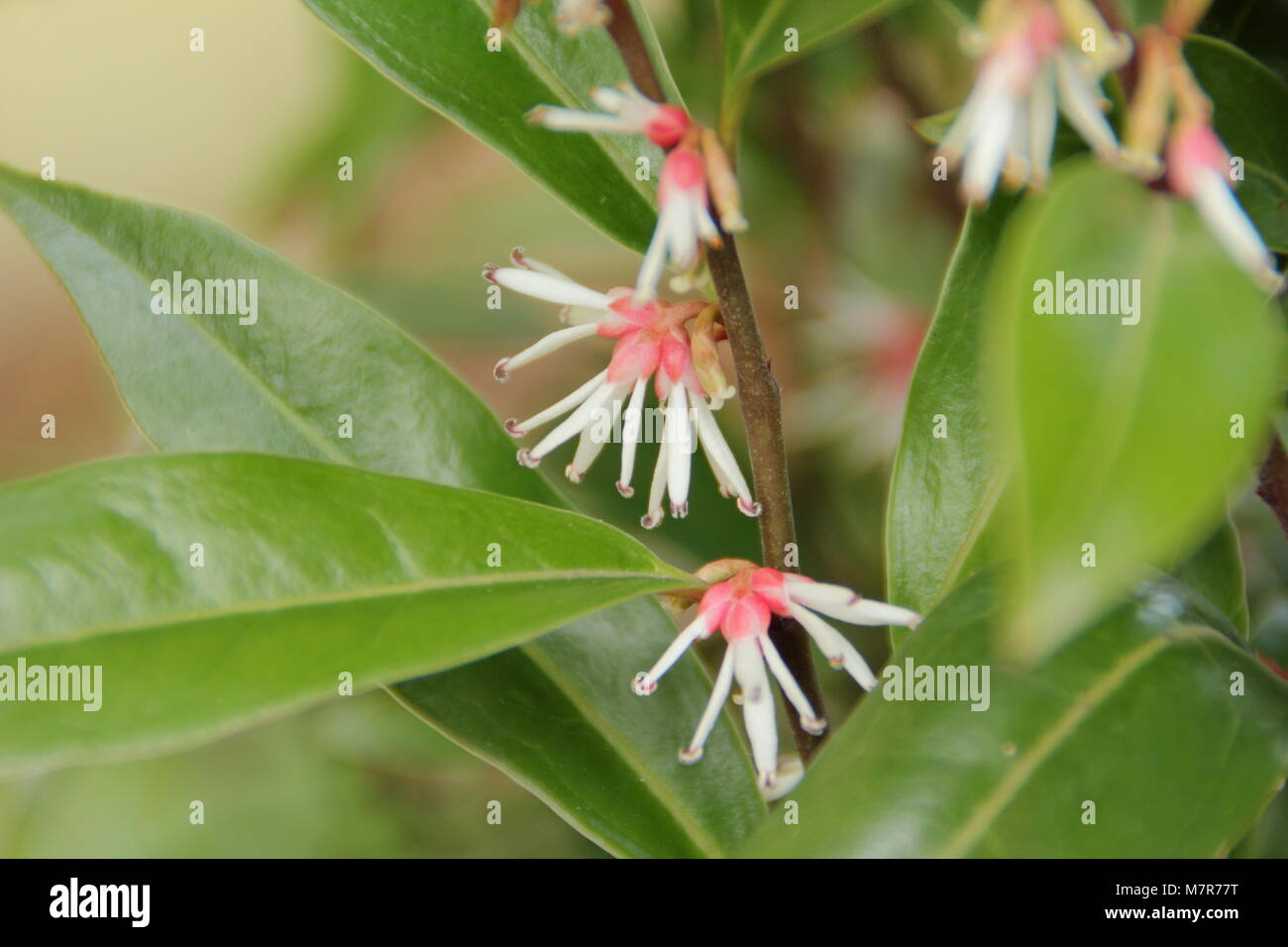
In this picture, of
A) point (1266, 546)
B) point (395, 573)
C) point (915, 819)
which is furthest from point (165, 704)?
point (1266, 546)

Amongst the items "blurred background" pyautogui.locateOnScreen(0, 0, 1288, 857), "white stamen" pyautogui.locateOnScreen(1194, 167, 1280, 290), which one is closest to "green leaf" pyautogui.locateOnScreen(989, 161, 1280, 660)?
"white stamen" pyautogui.locateOnScreen(1194, 167, 1280, 290)

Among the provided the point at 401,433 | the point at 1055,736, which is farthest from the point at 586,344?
the point at 1055,736

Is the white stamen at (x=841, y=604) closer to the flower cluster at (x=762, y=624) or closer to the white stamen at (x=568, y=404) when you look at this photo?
the flower cluster at (x=762, y=624)

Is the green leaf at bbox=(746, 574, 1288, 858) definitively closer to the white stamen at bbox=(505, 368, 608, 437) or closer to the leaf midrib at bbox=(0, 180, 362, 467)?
the white stamen at bbox=(505, 368, 608, 437)

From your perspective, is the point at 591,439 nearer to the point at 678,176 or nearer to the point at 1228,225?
the point at 678,176

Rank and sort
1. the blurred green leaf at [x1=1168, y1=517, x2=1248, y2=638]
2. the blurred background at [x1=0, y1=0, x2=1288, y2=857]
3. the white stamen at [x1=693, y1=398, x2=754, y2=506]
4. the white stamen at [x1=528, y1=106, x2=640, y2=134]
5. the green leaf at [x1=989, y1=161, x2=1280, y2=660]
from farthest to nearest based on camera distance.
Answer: the blurred background at [x1=0, y1=0, x2=1288, y2=857]
the blurred green leaf at [x1=1168, y1=517, x2=1248, y2=638]
the white stamen at [x1=693, y1=398, x2=754, y2=506]
the white stamen at [x1=528, y1=106, x2=640, y2=134]
the green leaf at [x1=989, y1=161, x2=1280, y2=660]
